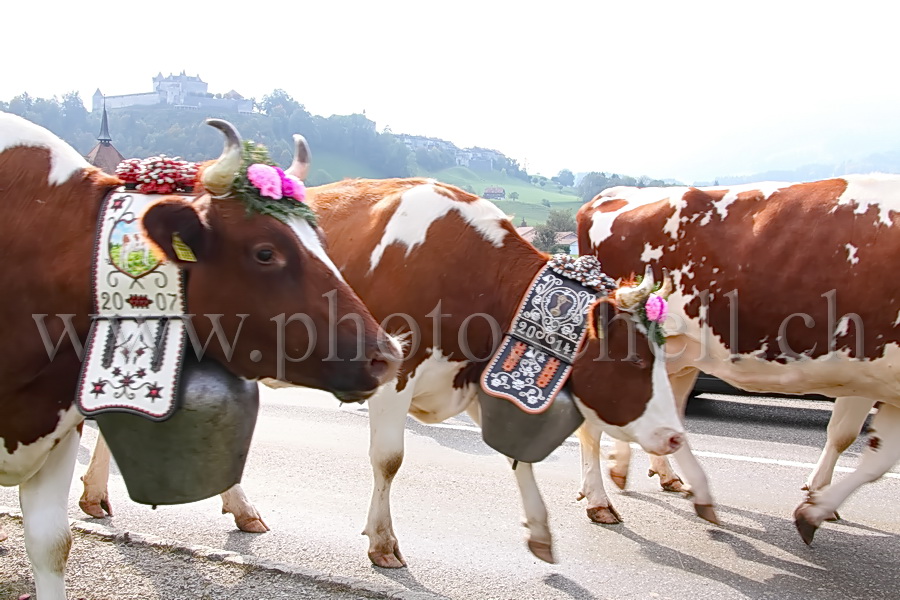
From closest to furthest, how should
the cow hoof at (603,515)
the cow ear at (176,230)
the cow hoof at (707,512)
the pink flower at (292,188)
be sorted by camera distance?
the cow ear at (176,230), the pink flower at (292,188), the cow hoof at (707,512), the cow hoof at (603,515)

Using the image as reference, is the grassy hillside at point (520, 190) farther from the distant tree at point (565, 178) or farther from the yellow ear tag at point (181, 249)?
the yellow ear tag at point (181, 249)

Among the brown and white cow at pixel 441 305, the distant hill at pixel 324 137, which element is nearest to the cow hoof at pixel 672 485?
the brown and white cow at pixel 441 305

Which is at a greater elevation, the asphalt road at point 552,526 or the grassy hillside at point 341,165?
the grassy hillside at point 341,165

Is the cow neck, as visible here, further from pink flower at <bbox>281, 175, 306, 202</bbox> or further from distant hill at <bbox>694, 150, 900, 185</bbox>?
distant hill at <bbox>694, 150, 900, 185</bbox>

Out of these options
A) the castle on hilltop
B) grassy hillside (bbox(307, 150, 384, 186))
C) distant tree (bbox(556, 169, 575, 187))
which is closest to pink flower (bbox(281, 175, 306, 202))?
grassy hillside (bbox(307, 150, 384, 186))

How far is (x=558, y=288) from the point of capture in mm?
4699

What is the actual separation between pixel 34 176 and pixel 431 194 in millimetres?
2319

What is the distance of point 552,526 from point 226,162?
366cm

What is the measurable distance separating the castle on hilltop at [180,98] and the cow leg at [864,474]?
12242cm

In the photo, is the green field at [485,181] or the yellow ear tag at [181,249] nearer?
the yellow ear tag at [181,249]

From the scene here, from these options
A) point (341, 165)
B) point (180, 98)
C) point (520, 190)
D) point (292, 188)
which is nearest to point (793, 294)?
→ point (292, 188)

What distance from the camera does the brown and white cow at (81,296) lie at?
2.92m

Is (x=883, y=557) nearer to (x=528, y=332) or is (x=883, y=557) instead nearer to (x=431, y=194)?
(x=528, y=332)

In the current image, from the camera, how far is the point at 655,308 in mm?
4410
